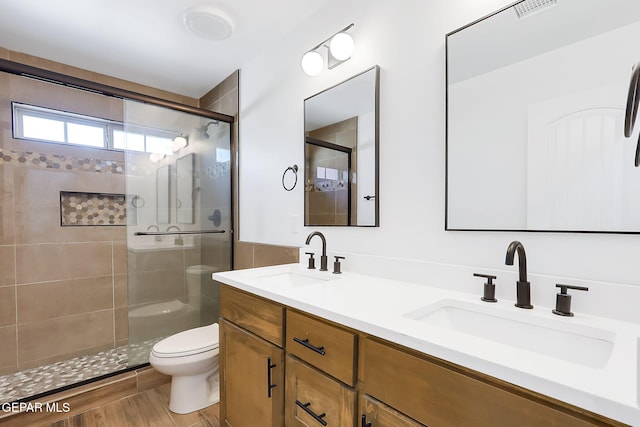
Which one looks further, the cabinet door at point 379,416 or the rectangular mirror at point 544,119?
the rectangular mirror at point 544,119

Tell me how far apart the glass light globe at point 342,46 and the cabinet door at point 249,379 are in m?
1.40

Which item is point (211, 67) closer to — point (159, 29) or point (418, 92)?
point (159, 29)

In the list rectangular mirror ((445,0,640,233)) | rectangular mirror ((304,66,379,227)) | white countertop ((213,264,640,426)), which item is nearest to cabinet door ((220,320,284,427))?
white countertop ((213,264,640,426))

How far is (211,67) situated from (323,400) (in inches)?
97.9

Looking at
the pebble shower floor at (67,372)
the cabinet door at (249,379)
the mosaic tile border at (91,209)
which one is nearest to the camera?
the cabinet door at (249,379)

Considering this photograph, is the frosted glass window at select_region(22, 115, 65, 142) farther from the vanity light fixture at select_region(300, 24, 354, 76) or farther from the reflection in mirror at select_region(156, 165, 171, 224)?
the vanity light fixture at select_region(300, 24, 354, 76)

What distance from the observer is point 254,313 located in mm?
1221

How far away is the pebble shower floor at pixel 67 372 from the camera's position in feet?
6.13

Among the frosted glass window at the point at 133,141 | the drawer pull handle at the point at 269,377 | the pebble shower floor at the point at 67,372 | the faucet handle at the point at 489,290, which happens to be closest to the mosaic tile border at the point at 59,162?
the frosted glass window at the point at 133,141

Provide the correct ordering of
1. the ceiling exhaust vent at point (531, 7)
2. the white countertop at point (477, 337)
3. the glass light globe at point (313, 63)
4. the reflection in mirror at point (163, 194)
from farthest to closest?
1. the reflection in mirror at point (163, 194)
2. the glass light globe at point (313, 63)
3. the ceiling exhaust vent at point (531, 7)
4. the white countertop at point (477, 337)

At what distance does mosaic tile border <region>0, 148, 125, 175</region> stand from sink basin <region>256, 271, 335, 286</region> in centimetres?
196

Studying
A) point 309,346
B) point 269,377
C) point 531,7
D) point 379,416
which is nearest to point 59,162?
point 269,377

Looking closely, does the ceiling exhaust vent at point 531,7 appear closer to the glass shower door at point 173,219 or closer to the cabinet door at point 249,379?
the cabinet door at point 249,379

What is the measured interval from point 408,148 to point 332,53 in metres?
0.68
